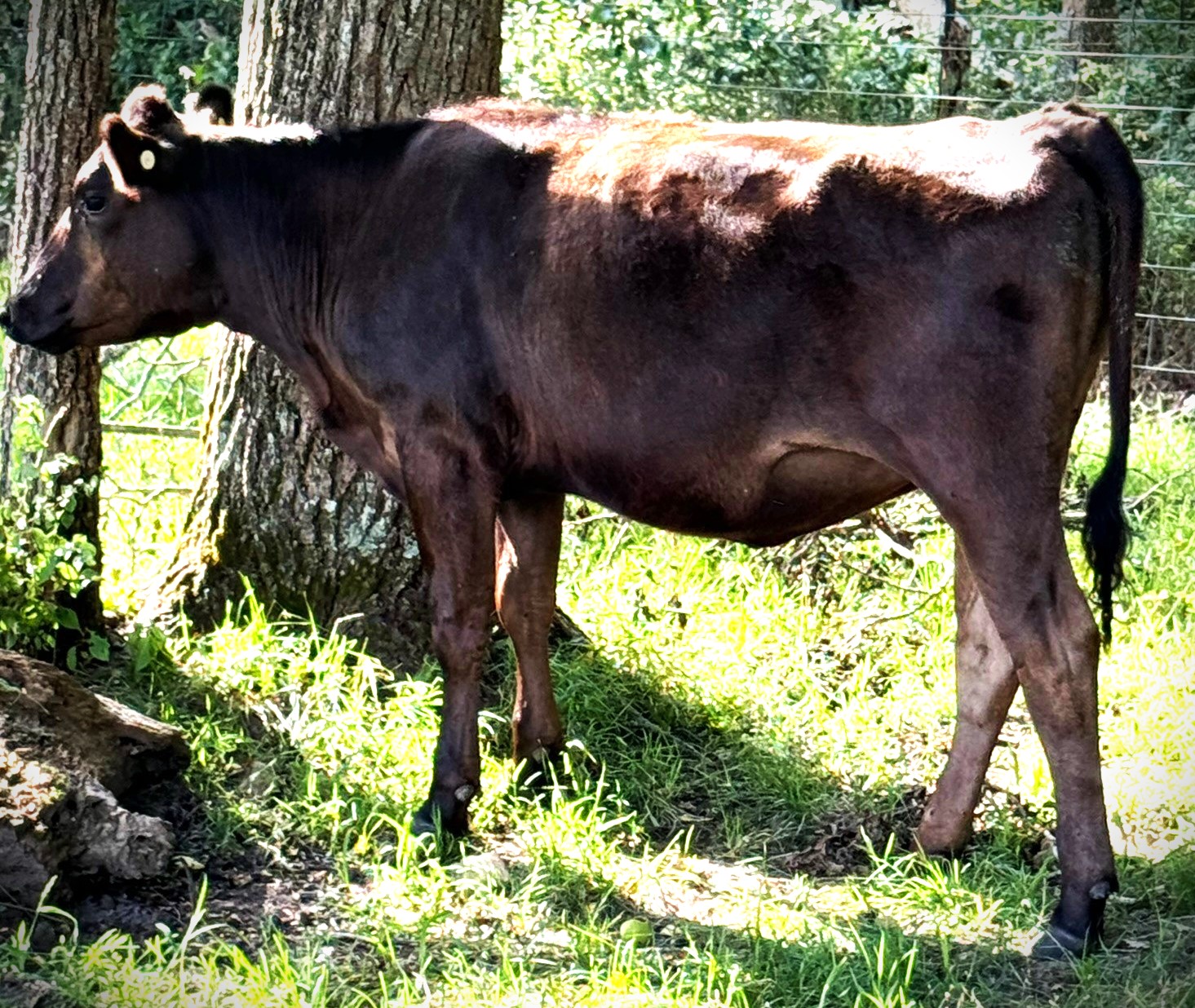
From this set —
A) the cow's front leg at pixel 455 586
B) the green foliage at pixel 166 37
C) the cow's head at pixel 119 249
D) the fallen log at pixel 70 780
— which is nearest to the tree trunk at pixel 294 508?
the cow's head at pixel 119 249

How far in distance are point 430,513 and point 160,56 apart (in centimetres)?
786

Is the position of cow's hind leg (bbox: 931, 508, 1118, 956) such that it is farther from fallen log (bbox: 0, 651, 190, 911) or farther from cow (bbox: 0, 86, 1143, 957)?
fallen log (bbox: 0, 651, 190, 911)

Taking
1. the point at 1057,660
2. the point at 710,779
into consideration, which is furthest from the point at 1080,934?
the point at 710,779

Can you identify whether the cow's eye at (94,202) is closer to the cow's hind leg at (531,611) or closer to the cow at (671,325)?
the cow at (671,325)

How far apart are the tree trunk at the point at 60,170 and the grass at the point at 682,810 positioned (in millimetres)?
726

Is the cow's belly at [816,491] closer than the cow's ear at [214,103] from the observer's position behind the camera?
Yes

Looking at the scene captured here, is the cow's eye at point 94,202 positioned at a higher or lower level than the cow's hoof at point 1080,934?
higher

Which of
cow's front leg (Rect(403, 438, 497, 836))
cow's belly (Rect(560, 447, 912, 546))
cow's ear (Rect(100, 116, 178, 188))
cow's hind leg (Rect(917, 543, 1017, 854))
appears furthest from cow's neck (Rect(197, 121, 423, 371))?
cow's hind leg (Rect(917, 543, 1017, 854))

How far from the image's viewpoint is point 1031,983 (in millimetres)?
4332

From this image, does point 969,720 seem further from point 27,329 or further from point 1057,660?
point 27,329

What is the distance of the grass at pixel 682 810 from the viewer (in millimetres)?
4289

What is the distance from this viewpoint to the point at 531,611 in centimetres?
564

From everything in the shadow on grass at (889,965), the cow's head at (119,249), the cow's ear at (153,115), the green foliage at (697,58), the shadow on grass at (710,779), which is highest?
the green foliage at (697,58)

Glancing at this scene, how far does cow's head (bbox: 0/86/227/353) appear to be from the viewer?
5375 millimetres
